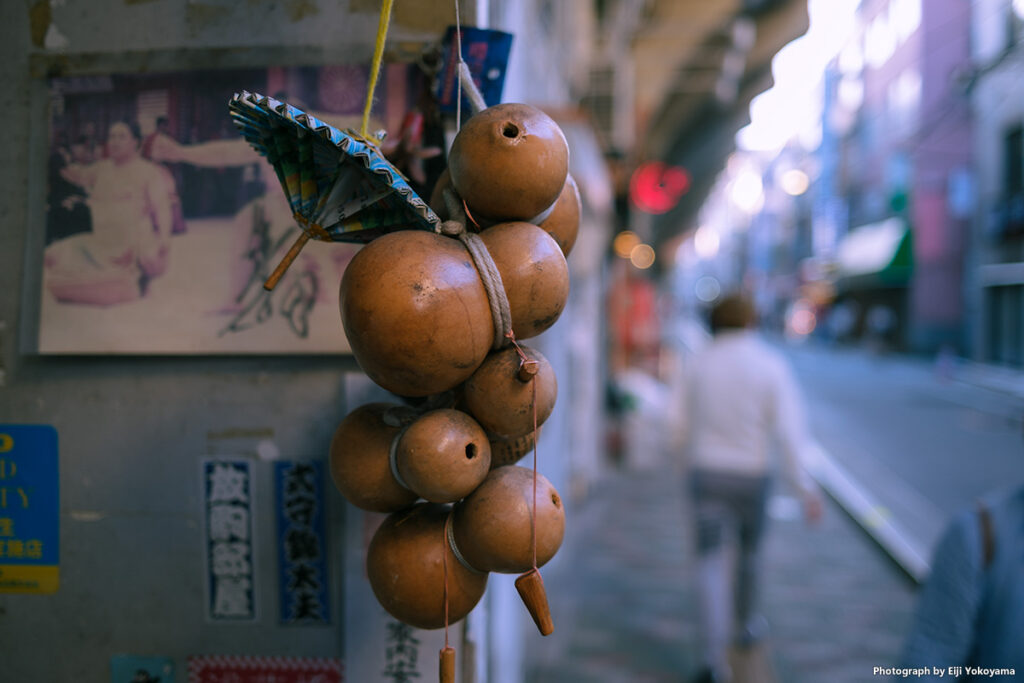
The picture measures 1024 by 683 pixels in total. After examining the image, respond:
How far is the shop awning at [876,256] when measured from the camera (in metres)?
24.6

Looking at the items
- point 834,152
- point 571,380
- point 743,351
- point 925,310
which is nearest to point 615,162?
point 571,380

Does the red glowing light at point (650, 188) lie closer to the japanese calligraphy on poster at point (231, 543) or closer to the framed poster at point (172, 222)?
the framed poster at point (172, 222)

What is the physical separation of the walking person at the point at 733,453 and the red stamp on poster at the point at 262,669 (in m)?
2.28

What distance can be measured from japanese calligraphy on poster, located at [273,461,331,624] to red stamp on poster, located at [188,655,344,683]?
4.4 inches

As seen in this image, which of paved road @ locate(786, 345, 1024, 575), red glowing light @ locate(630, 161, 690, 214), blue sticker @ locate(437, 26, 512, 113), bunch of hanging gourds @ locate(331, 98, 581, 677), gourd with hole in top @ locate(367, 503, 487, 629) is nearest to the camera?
bunch of hanging gourds @ locate(331, 98, 581, 677)

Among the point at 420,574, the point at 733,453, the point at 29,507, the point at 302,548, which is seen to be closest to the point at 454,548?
the point at 420,574

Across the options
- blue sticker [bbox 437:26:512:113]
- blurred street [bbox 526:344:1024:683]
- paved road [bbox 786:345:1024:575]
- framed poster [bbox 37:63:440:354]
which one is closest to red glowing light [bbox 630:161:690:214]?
blurred street [bbox 526:344:1024:683]

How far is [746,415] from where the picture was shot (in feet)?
10.8

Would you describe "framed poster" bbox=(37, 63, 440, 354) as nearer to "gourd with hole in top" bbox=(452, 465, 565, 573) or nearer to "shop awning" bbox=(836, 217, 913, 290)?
"gourd with hole in top" bbox=(452, 465, 565, 573)

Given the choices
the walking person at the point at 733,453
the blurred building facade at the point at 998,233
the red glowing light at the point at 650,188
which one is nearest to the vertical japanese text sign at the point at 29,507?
the walking person at the point at 733,453

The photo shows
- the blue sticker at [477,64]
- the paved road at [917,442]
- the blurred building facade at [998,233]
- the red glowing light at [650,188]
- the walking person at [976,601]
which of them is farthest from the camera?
the blurred building facade at [998,233]

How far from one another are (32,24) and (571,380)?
5.17 metres

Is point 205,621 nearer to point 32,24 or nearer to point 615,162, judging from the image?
point 32,24

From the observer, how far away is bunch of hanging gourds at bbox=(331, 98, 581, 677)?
0.90 meters
